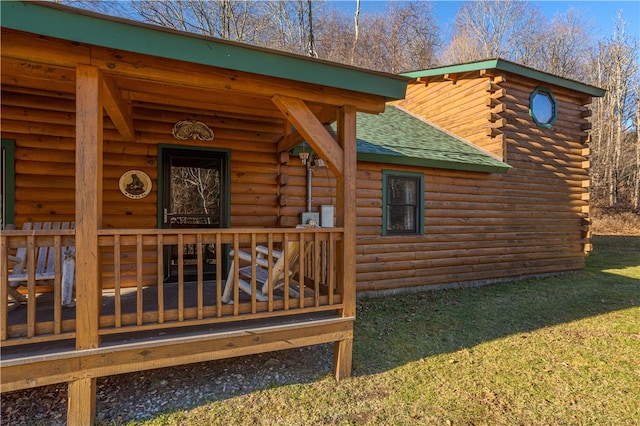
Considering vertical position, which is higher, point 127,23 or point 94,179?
point 127,23

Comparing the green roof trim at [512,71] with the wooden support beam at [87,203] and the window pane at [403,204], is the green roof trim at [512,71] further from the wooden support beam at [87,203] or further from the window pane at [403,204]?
the wooden support beam at [87,203]

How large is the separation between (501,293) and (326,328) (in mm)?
4783

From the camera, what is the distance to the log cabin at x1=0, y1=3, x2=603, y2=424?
2.45m

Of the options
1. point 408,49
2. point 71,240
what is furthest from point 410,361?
point 408,49

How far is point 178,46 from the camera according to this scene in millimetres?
2547

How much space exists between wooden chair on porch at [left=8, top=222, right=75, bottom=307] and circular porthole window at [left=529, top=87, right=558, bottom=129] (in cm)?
919

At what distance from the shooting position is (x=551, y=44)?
19.2 metres

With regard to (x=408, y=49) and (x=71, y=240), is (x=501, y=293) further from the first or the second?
(x=408, y=49)

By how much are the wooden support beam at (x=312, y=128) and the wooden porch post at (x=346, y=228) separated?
0.31ft

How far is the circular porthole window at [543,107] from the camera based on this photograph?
8080 mm

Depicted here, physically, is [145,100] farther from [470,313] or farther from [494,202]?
[494,202]

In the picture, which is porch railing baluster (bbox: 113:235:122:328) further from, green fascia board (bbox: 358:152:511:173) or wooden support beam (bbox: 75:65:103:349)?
green fascia board (bbox: 358:152:511:173)

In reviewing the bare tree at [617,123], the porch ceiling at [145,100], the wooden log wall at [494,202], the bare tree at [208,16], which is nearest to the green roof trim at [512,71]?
the wooden log wall at [494,202]

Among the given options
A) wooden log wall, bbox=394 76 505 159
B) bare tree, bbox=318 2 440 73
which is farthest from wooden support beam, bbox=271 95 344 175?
bare tree, bbox=318 2 440 73
